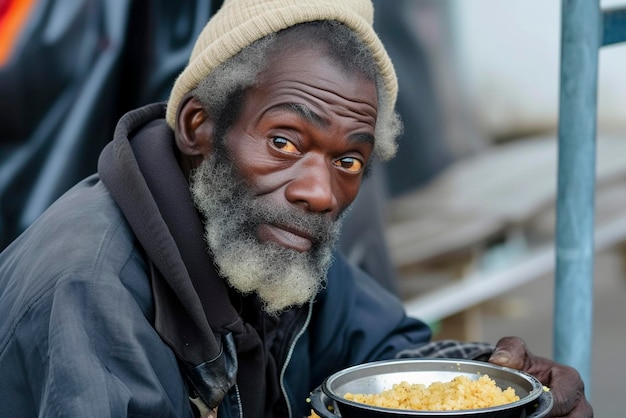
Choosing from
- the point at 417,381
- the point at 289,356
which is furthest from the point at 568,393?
the point at 289,356

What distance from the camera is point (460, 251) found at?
5.61 meters

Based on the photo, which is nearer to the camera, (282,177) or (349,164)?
(282,177)

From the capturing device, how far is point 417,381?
2.21 m

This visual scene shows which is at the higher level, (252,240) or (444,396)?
(252,240)

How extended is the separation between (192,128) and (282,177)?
1.00ft

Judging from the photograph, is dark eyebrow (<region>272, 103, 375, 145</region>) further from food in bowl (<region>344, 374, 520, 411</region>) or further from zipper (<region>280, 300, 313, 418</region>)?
food in bowl (<region>344, 374, 520, 411</region>)

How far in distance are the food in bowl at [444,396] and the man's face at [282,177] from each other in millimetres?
372

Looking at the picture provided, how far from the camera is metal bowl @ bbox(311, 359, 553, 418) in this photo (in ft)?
6.04

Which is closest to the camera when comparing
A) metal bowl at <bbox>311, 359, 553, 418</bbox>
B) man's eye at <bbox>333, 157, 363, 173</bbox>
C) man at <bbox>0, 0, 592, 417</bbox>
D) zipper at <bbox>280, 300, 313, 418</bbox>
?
metal bowl at <bbox>311, 359, 553, 418</bbox>

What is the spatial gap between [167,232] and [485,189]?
392 centimetres

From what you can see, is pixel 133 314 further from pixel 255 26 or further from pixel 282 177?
pixel 255 26

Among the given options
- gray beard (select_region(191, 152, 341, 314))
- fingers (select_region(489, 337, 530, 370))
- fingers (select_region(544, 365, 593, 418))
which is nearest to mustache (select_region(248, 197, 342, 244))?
gray beard (select_region(191, 152, 341, 314))

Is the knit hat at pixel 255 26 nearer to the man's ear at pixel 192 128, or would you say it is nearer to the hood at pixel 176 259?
the man's ear at pixel 192 128

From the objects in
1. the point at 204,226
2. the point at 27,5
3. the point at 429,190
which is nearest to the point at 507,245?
the point at 429,190
